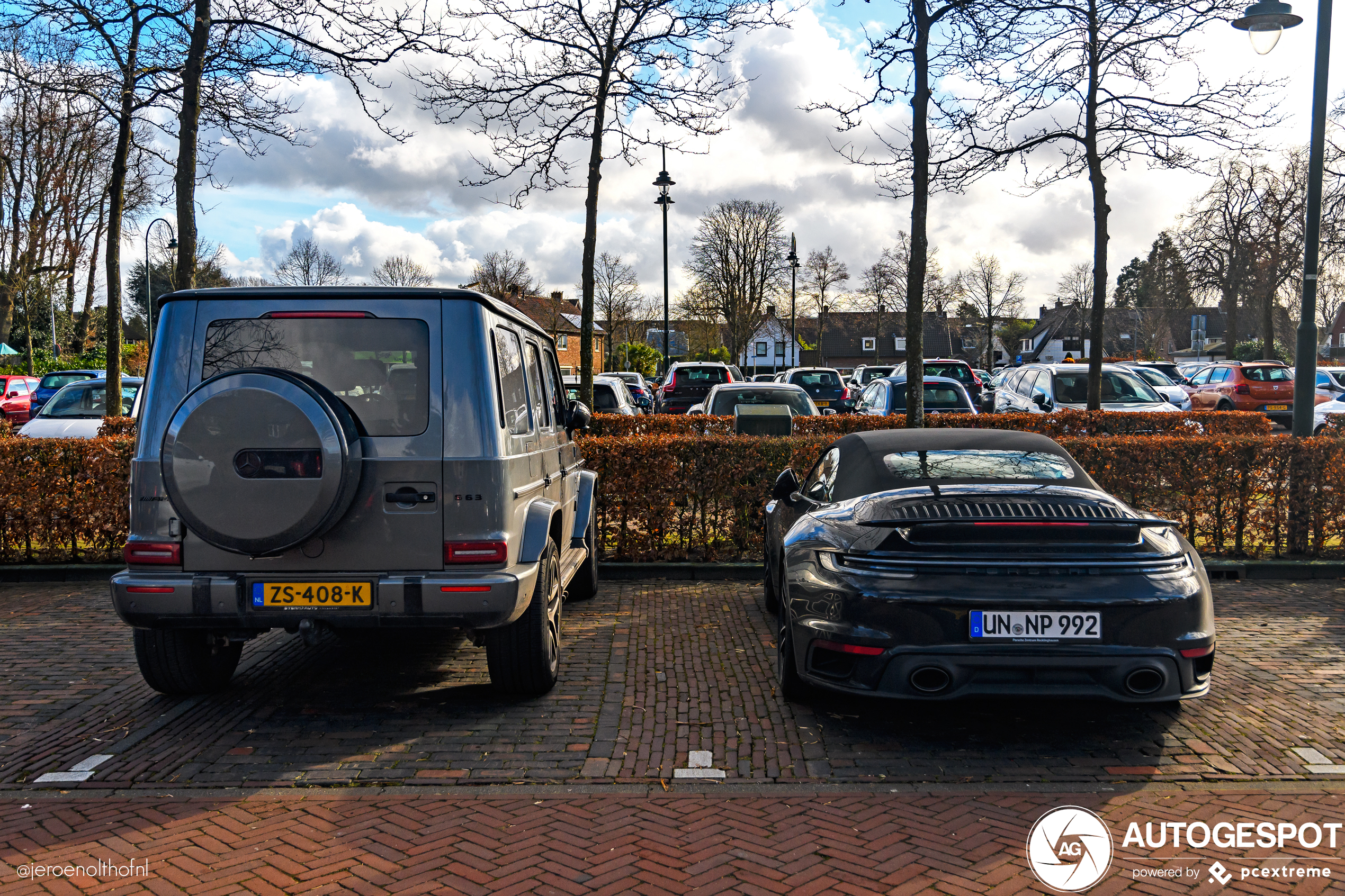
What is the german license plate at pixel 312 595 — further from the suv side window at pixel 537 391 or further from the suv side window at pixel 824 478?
the suv side window at pixel 824 478

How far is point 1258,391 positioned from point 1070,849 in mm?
23613

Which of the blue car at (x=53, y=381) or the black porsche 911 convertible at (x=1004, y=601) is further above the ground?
the blue car at (x=53, y=381)

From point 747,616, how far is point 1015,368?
13.9 metres

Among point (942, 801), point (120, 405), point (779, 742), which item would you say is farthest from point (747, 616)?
point (120, 405)

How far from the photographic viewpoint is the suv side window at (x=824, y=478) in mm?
5691

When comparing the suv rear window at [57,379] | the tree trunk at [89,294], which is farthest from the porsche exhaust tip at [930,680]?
the tree trunk at [89,294]

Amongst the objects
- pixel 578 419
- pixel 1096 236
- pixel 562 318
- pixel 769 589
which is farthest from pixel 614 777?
pixel 562 318

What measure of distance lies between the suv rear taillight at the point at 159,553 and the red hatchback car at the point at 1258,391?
2350 centimetres

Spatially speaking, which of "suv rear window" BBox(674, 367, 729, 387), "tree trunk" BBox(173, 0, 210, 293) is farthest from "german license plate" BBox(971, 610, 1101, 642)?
"suv rear window" BBox(674, 367, 729, 387)

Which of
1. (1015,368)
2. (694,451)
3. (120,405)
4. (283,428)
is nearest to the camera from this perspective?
(283,428)

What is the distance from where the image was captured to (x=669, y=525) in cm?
894

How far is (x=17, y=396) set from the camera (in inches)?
1113

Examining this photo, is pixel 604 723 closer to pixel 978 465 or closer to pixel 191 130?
pixel 978 465

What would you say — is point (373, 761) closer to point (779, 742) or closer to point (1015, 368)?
point (779, 742)
